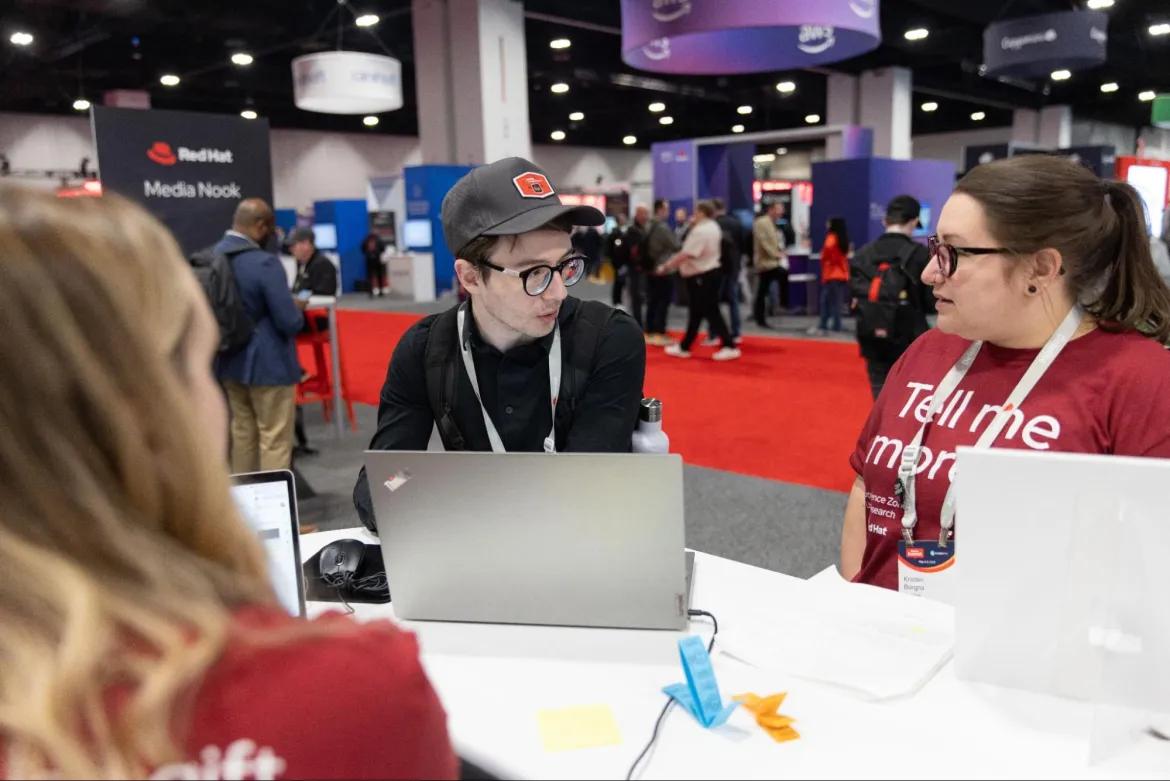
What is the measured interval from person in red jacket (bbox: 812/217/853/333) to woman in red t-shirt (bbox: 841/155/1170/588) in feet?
24.4

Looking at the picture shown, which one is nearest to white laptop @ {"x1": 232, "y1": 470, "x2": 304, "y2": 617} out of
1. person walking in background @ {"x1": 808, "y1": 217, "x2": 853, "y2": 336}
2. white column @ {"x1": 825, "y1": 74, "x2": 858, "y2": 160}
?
person walking in background @ {"x1": 808, "y1": 217, "x2": 853, "y2": 336}

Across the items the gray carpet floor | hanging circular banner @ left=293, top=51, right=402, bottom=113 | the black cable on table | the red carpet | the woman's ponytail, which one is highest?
hanging circular banner @ left=293, top=51, right=402, bottom=113

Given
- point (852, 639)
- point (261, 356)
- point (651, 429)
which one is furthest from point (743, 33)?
point (852, 639)

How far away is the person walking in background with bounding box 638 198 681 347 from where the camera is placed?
28.9 feet

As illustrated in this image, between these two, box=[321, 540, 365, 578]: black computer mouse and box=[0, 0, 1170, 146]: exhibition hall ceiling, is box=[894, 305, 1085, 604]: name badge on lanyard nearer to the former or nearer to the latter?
box=[321, 540, 365, 578]: black computer mouse

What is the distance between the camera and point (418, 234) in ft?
46.1

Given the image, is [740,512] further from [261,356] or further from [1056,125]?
[1056,125]

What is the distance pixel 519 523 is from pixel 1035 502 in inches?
26.3

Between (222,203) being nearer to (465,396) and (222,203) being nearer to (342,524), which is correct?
(342,524)

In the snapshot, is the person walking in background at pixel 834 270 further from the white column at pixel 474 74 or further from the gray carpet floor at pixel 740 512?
the gray carpet floor at pixel 740 512

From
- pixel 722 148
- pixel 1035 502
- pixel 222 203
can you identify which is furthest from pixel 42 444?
pixel 722 148

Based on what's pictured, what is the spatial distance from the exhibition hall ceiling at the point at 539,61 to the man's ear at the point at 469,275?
9.64 metres

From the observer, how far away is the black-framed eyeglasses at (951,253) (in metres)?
1.63

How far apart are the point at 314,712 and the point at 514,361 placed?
1.34 metres
